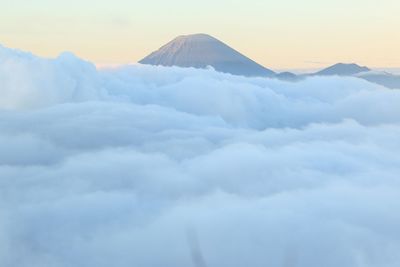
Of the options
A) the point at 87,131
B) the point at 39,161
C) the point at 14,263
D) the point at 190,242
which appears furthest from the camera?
the point at 87,131

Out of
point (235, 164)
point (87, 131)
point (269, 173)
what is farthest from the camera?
point (87, 131)

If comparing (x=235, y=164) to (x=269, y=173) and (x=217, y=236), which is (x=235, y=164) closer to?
(x=269, y=173)

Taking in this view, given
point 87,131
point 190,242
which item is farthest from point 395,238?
point 87,131

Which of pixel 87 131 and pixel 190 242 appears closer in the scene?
pixel 190 242

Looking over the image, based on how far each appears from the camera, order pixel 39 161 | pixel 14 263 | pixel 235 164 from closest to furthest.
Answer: pixel 14 263
pixel 235 164
pixel 39 161

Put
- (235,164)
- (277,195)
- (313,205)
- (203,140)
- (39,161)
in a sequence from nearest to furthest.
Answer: (313,205)
(277,195)
(235,164)
(39,161)
(203,140)

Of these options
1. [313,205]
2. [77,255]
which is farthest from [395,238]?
[77,255]

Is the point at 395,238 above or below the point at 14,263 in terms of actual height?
below

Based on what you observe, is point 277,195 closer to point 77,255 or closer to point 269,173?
point 269,173

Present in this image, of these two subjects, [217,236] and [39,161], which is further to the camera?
[39,161]
